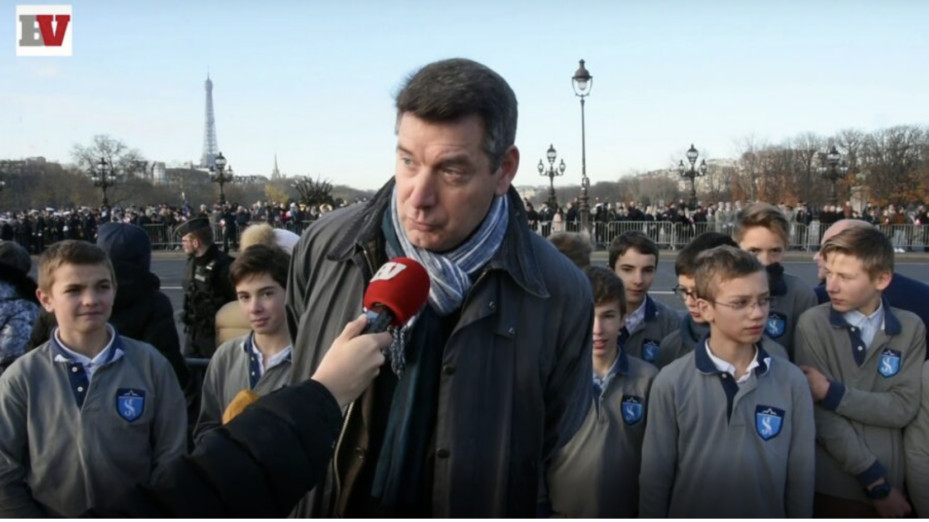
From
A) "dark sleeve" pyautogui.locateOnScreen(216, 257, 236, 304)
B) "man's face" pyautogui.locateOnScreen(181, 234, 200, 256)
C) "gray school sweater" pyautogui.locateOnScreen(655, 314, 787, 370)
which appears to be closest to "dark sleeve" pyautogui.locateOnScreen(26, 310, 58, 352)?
"dark sleeve" pyautogui.locateOnScreen(216, 257, 236, 304)

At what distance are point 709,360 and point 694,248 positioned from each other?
117 cm

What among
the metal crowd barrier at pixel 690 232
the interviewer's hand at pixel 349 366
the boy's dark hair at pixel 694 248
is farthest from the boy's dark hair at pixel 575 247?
the metal crowd barrier at pixel 690 232

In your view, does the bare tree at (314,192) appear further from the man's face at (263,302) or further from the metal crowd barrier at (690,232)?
the man's face at (263,302)

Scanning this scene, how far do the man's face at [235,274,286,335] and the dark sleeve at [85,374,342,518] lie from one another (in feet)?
7.07

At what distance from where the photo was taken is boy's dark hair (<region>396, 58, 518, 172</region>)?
5.76 feet

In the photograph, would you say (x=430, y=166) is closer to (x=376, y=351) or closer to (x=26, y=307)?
(x=376, y=351)

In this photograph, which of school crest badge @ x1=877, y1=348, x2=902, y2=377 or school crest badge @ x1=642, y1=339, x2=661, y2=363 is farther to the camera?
school crest badge @ x1=642, y1=339, x2=661, y2=363

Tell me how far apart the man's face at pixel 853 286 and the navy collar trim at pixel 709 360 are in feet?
1.74

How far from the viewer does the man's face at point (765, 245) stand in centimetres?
379

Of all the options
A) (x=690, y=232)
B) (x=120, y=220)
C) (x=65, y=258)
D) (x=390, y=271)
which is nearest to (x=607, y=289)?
(x=390, y=271)

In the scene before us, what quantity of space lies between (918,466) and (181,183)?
320 ft

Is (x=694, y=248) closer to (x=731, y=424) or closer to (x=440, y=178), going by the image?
(x=731, y=424)

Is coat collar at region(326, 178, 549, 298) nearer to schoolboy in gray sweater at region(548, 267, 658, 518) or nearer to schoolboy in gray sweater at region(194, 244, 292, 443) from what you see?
schoolboy in gray sweater at region(548, 267, 658, 518)

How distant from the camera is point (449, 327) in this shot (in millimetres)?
1996
